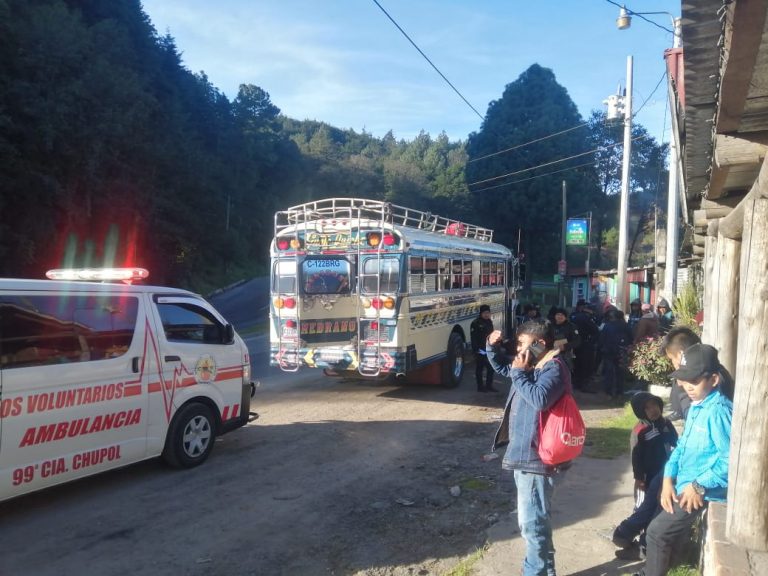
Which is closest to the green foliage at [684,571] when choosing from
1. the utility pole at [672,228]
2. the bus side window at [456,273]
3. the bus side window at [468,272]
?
the bus side window at [456,273]

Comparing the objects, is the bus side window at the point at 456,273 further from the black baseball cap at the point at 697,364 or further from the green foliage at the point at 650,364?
the black baseball cap at the point at 697,364

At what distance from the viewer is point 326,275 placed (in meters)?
10.3

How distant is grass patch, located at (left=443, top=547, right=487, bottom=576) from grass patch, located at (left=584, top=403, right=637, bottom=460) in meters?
3.07

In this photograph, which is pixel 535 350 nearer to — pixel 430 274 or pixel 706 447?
pixel 706 447

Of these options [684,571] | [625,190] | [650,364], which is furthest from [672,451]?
[625,190]

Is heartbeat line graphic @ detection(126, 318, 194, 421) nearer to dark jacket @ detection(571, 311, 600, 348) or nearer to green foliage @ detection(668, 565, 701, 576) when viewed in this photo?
green foliage @ detection(668, 565, 701, 576)

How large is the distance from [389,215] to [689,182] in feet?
15.4

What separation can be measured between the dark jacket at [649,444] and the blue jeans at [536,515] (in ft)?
3.41

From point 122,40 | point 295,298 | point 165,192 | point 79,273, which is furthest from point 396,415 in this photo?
point 122,40

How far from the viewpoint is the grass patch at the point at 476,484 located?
635 centimetres

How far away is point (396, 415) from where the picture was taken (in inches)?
375

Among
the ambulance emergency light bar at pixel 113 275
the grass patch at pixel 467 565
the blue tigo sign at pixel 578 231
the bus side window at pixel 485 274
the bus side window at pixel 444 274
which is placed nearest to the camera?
the grass patch at pixel 467 565

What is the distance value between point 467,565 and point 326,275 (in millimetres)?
6363

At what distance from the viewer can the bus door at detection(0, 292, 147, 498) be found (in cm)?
511
